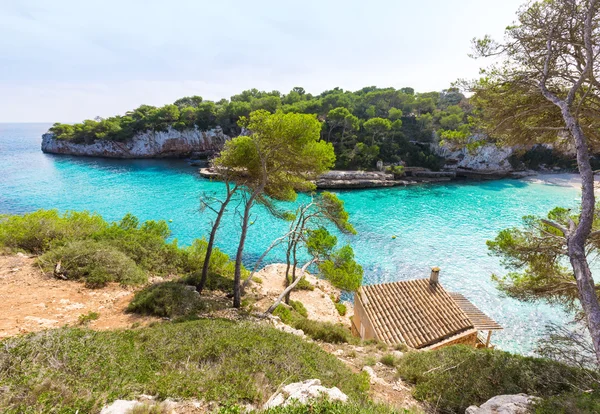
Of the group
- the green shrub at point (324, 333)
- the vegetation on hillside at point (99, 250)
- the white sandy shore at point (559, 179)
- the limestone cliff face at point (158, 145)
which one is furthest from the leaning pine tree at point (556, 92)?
the limestone cliff face at point (158, 145)

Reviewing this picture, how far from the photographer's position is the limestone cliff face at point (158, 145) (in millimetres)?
52688

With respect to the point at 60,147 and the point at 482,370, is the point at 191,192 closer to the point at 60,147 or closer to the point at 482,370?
the point at 482,370

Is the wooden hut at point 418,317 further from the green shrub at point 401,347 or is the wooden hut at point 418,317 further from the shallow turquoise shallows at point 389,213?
the shallow turquoise shallows at point 389,213

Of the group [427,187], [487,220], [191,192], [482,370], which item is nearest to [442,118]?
[427,187]

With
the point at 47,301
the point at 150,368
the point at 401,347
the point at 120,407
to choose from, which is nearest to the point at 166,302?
the point at 47,301

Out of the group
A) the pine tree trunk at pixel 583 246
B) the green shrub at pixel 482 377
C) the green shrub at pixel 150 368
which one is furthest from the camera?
the green shrub at pixel 482 377

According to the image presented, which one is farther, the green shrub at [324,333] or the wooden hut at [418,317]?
the wooden hut at [418,317]

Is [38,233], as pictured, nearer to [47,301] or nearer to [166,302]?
[47,301]

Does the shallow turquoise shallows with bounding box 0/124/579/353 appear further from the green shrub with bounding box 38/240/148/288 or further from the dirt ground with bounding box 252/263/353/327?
the green shrub with bounding box 38/240/148/288

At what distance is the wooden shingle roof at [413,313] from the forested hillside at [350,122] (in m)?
32.3

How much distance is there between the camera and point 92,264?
9.47 meters

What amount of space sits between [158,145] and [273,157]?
171ft

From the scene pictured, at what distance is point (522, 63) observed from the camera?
5.68 meters

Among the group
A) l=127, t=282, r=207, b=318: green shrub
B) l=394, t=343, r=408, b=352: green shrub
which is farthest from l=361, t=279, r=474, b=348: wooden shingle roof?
l=127, t=282, r=207, b=318: green shrub
